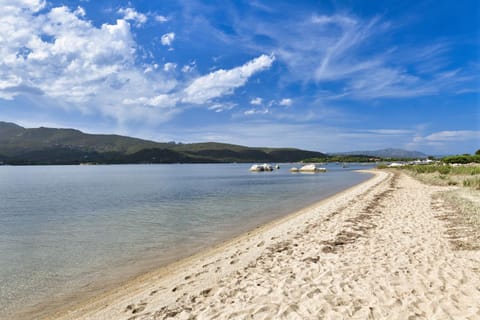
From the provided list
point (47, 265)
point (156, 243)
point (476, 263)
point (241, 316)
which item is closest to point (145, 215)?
point (156, 243)

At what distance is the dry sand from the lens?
557cm

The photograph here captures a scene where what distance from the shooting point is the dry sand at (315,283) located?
557cm

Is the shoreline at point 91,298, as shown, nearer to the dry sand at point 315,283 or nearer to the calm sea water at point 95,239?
the dry sand at point 315,283

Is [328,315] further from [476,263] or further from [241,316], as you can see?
[476,263]

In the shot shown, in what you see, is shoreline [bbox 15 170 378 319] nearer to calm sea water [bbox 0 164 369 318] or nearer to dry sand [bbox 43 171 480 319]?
dry sand [bbox 43 171 480 319]

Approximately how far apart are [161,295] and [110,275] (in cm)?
342

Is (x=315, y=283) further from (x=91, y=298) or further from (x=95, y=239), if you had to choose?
(x=95, y=239)

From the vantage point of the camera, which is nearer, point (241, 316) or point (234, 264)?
point (241, 316)

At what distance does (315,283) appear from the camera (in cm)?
684

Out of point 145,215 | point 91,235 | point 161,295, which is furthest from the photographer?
point 145,215

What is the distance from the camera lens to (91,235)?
1477cm

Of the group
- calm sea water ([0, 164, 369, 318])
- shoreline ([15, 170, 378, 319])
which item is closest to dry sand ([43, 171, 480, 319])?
shoreline ([15, 170, 378, 319])

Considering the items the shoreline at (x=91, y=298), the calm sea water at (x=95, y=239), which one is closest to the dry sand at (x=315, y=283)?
the shoreline at (x=91, y=298)

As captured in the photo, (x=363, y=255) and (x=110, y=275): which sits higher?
(x=363, y=255)
